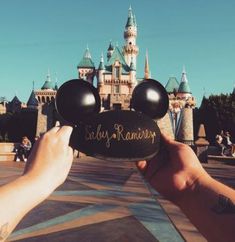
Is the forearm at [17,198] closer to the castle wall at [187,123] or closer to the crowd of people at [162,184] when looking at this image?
the crowd of people at [162,184]

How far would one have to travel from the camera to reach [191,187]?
1.60 meters

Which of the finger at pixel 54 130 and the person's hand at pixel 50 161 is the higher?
the finger at pixel 54 130

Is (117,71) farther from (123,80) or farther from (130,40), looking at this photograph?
(130,40)

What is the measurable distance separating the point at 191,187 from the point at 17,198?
2.53 ft

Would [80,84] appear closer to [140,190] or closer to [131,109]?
[131,109]

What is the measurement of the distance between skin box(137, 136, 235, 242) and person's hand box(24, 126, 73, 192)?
1.56 feet

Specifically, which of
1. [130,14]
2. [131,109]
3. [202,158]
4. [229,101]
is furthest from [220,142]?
[130,14]

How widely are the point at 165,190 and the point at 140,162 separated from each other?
7.5 inches

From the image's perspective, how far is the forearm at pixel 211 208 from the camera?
144 centimetres

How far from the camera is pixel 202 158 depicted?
1695 cm

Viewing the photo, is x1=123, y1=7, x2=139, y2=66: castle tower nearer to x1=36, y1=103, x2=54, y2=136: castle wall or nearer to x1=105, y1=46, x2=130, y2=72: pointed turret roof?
x1=105, y1=46, x2=130, y2=72: pointed turret roof

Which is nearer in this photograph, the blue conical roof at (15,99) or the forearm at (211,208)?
the forearm at (211,208)

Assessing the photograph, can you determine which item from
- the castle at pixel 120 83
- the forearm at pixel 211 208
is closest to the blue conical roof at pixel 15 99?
the castle at pixel 120 83

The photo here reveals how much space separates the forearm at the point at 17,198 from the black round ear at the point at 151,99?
0.67 metres
